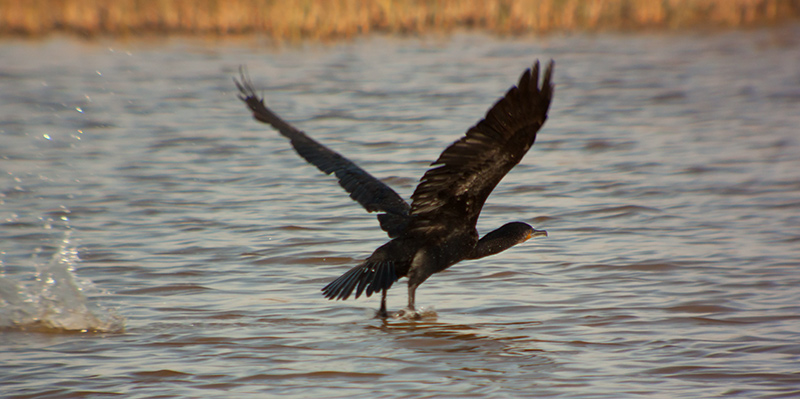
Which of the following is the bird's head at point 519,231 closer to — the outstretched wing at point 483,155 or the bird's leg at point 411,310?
the outstretched wing at point 483,155

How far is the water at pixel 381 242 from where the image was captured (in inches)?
174

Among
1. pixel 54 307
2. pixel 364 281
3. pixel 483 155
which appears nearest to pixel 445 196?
pixel 483 155

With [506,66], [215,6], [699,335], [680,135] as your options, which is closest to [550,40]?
[506,66]

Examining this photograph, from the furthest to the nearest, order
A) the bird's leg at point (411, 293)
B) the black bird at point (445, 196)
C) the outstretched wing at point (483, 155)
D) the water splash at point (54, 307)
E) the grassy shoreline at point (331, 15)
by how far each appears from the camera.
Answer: the grassy shoreline at point (331, 15) → the bird's leg at point (411, 293) → the water splash at point (54, 307) → the black bird at point (445, 196) → the outstretched wing at point (483, 155)

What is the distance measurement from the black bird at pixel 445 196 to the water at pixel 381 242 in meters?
0.31

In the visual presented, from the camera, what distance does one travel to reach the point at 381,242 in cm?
685

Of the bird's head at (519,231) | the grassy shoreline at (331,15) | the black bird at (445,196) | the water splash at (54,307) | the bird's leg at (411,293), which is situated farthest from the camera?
the grassy shoreline at (331,15)

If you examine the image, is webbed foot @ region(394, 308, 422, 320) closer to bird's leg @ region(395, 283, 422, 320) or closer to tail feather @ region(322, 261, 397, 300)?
bird's leg @ region(395, 283, 422, 320)

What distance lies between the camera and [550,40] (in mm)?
19234

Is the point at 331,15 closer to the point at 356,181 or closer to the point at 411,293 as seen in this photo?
the point at 356,181

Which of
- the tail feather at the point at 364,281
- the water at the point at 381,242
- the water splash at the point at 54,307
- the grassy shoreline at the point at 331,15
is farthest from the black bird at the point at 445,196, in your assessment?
the grassy shoreline at the point at 331,15

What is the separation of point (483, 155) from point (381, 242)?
8.31ft

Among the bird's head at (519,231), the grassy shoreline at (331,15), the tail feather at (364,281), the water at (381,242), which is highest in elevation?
the grassy shoreline at (331,15)

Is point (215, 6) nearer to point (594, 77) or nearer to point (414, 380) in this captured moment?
point (594, 77)
